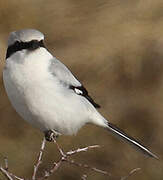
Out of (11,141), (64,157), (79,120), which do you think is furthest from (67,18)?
(64,157)

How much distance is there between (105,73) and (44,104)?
8.42 feet

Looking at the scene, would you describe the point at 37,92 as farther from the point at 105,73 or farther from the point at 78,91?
the point at 105,73

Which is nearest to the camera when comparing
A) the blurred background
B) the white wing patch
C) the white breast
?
the white breast

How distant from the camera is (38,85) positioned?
3266 millimetres

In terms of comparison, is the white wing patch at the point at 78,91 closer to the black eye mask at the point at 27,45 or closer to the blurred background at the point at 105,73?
the black eye mask at the point at 27,45

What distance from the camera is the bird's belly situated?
3264 millimetres

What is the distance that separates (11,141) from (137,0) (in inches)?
56.0

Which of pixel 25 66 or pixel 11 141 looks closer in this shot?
pixel 25 66

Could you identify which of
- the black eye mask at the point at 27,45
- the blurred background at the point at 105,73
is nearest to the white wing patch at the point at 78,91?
the black eye mask at the point at 27,45

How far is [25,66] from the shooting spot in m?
3.27

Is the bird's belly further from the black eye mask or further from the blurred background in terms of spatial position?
the blurred background

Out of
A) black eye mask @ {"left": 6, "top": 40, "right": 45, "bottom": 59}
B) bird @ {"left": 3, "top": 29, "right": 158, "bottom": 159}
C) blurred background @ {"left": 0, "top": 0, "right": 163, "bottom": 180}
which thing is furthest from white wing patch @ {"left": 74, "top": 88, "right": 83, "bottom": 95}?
blurred background @ {"left": 0, "top": 0, "right": 163, "bottom": 180}

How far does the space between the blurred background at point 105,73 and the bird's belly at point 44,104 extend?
2.10m

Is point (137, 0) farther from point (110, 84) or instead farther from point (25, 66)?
point (25, 66)
